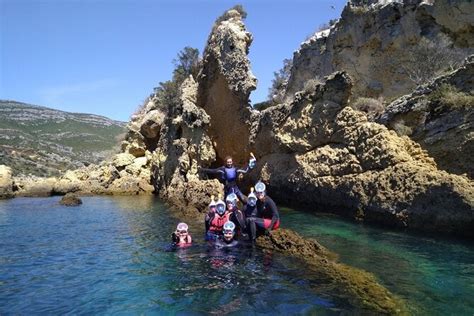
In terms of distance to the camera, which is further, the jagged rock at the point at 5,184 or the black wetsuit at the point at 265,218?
the jagged rock at the point at 5,184

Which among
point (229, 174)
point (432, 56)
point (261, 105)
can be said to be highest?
point (432, 56)

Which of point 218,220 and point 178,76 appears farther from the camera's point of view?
point 178,76

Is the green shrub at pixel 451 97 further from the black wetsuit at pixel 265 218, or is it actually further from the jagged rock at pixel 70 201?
the jagged rock at pixel 70 201

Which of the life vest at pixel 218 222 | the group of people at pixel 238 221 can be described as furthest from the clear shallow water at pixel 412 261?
the life vest at pixel 218 222

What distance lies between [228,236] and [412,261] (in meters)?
5.45

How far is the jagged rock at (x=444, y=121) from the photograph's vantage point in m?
15.0

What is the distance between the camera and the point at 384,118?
60.0 ft

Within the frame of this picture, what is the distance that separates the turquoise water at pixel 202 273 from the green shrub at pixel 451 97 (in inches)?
192

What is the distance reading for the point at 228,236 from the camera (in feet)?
44.6

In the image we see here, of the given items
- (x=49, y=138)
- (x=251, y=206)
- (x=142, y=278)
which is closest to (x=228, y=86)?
(x=251, y=206)

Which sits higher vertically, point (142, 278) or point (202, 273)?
point (202, 273)

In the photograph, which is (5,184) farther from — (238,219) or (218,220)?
(238,219)

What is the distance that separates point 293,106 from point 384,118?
5.28 meters

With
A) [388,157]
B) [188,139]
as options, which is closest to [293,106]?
[388,157]
